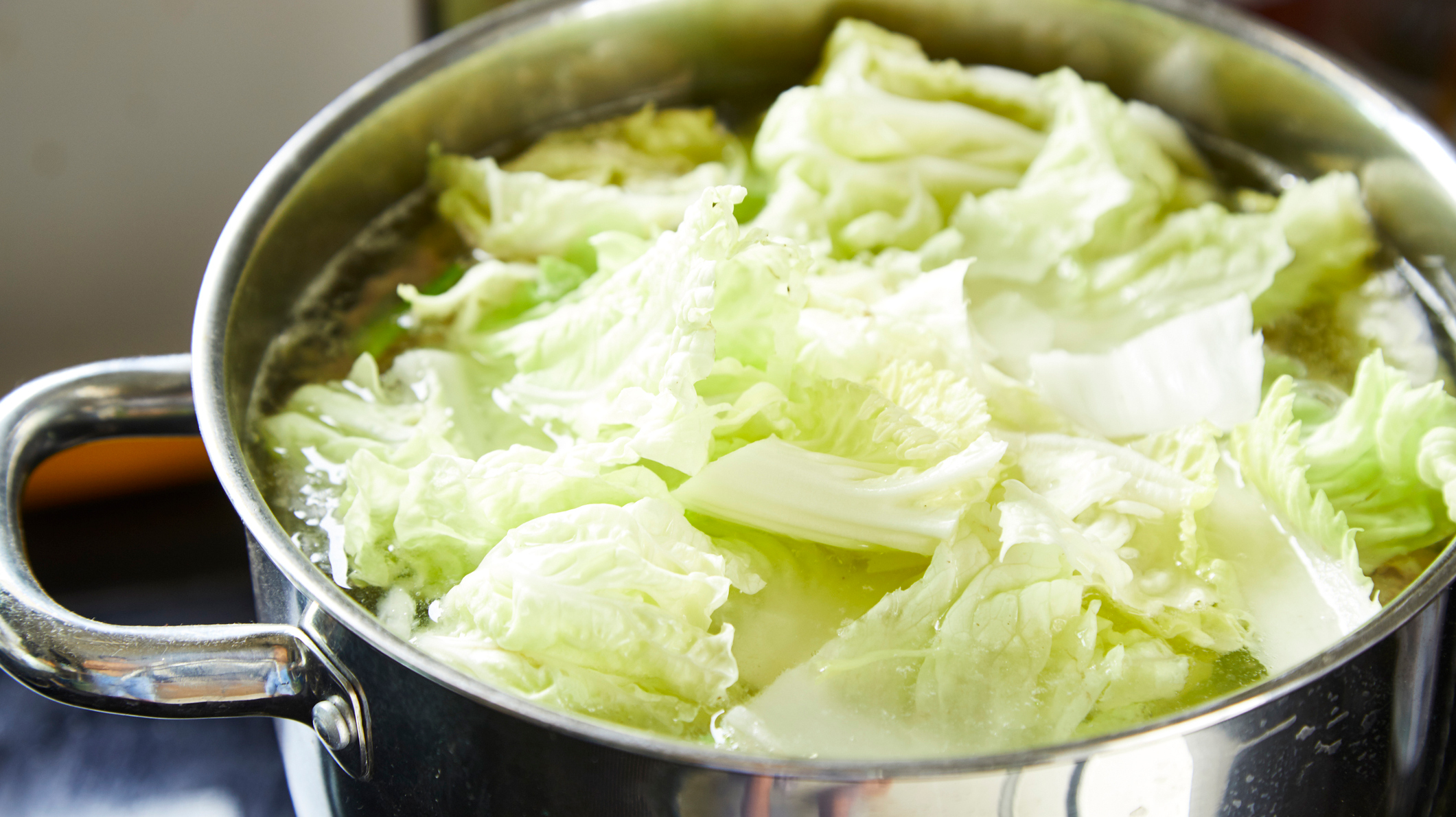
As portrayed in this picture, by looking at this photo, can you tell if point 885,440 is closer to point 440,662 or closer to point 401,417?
point 440,662

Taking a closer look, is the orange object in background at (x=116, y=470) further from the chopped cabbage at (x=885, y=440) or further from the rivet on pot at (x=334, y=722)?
the rivet on pot at (x=334, y=722)

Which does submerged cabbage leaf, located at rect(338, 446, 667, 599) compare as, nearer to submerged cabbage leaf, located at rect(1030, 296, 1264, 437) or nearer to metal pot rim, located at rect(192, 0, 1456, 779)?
metal pot rim, located at rect(192, 0, 1456, 779)

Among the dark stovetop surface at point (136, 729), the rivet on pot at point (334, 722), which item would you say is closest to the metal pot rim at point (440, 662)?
the rivet on pot at point (334, 722)

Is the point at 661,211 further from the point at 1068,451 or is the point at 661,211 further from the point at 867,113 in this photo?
the point at 1068,451

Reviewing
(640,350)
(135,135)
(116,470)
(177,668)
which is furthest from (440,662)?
(135,135)

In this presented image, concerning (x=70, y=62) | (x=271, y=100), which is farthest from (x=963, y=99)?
(x=70, y=62)
